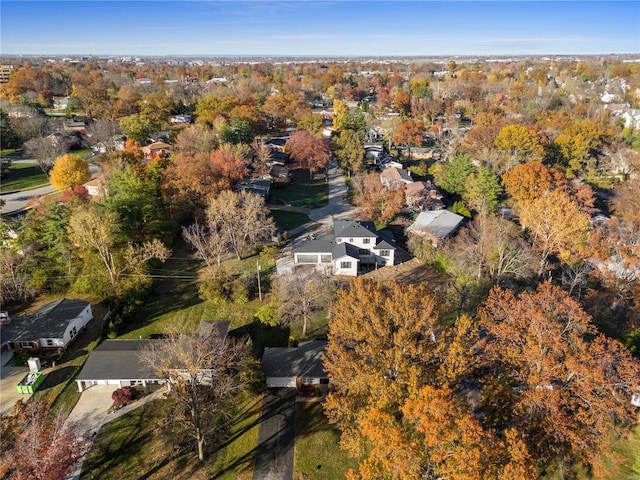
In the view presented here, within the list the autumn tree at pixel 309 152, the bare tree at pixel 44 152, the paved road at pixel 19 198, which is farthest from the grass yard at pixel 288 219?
the bare tree at pixel 44 152

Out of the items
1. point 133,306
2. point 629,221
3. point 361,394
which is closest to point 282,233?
point 133,306

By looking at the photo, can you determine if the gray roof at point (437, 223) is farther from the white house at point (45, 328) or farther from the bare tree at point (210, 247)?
the white house at point (45, 328)

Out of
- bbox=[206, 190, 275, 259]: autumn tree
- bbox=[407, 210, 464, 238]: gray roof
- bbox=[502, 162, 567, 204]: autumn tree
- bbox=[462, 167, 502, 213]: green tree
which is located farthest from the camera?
bbox=[462, 167, 502, 213]: green tree

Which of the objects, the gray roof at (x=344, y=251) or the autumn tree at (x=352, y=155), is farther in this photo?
the autumn tree at (x=352, y=155)

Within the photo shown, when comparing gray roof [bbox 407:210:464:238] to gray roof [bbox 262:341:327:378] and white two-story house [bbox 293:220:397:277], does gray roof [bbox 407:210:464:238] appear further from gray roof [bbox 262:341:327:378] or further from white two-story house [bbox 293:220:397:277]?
gray roof [bbox 262:341:327:378]

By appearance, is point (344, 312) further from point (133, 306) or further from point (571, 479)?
point (133, 306)

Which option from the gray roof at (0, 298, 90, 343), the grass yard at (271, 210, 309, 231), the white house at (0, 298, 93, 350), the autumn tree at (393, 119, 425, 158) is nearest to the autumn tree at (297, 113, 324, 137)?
the autumn tree at (393, 119, 425, 158)

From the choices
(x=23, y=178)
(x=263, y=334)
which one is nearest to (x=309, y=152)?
(x=263, y=334)
